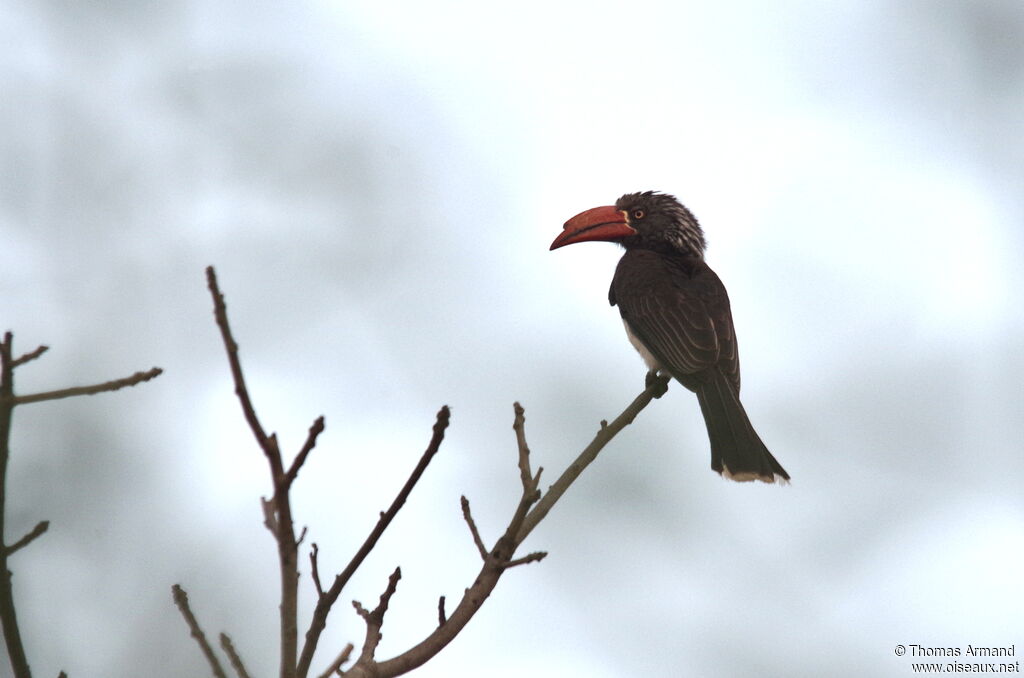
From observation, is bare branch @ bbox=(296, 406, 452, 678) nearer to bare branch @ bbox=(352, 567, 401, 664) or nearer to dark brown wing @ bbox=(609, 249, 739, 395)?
bare branch @ bbox=(352, 567, 401, 664)

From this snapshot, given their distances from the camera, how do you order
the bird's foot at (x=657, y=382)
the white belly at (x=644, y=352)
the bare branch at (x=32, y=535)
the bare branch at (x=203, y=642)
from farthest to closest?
the white belly at (x=644, y=352) < the bird's foot at (x=657, y=382) < the bare branch at (x=203, y=642) < the bare branch at (x=32, y=535)

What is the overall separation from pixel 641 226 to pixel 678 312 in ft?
5.72

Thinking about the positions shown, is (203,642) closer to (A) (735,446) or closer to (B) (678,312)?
(A) (735,446)

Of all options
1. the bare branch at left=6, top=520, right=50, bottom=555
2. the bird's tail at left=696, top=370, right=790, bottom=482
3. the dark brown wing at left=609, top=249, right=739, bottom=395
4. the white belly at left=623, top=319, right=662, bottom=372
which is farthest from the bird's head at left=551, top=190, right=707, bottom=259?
the bare branch at left=6, top=520, right=50, bottom=555

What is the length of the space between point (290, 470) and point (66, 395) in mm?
405

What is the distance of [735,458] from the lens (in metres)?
5.02

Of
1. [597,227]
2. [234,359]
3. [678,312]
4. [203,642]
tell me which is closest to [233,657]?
[203,642]

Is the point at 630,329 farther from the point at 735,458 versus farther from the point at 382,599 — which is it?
the point at 382,599

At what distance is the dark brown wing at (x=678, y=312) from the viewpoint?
557 cm

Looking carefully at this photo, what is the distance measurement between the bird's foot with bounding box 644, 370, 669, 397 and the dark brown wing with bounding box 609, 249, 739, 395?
0.24 feet

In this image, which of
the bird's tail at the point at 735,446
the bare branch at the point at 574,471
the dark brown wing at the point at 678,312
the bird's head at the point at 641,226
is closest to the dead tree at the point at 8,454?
the bare branch at the point at 574,471

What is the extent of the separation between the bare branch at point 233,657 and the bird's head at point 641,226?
16.7ft

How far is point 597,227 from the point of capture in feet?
24.3

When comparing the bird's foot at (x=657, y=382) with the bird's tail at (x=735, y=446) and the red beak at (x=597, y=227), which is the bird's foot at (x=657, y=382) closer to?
the bird's tail at (x=735, y=446)
